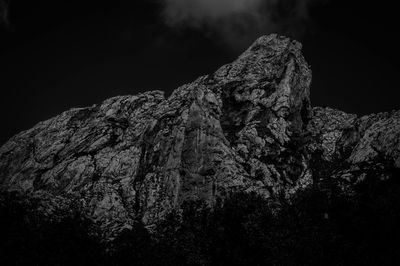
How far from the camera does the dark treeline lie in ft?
229

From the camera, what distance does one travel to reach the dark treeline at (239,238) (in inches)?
2753

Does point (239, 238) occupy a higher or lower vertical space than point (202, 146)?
lower

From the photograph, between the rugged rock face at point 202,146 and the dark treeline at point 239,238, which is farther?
the rugged rock face at point 202,146

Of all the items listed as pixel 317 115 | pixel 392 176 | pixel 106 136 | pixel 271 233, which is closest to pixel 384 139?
pixel 392 176

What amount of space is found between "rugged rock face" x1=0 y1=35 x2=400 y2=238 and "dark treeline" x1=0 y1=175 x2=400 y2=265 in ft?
46.7

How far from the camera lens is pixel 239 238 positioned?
77250mm

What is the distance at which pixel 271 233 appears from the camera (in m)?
76.2

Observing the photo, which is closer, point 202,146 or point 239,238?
point 239,238

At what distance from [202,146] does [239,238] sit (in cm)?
4330

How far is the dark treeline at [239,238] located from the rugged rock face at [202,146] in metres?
14.2

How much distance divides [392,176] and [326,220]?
95.6 ft

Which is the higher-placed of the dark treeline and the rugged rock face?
the rugged rock face

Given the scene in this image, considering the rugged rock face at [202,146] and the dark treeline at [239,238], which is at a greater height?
the rugged rock face at [202,146]

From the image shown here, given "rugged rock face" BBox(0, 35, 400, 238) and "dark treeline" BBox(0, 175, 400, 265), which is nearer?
"dark treeline" BBox(0, 175, 400, 265)
